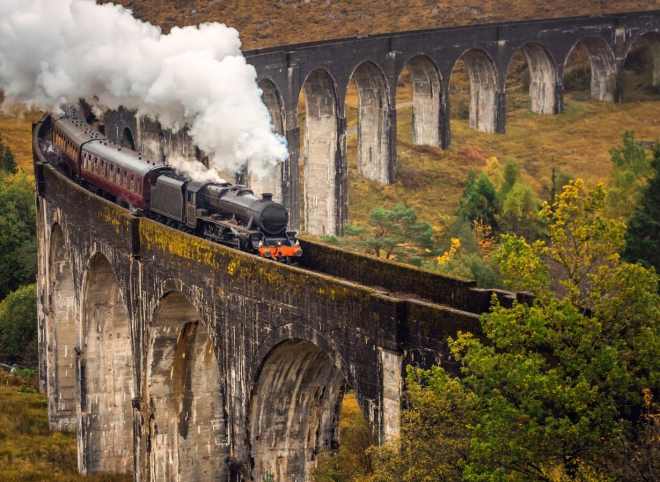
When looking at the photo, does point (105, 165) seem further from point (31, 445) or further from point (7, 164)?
point (7, 164)

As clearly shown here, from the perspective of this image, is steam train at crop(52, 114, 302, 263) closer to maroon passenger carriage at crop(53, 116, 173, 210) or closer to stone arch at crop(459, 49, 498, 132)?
maroon passenger carriage at crop(53, 116, 173, 210)

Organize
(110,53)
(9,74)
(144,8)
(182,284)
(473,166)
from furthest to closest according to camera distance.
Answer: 1. (144,8)
2. (473,166)
3. (9,74)
4. (110,53)
5. (182,284)

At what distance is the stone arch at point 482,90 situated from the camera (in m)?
71.9

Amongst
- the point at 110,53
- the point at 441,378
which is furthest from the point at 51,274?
the point at 441,378

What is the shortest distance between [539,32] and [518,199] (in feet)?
74.6

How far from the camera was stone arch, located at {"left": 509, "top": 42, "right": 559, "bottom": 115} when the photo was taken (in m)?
76.2

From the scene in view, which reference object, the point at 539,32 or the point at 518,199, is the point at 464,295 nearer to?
the point at 518,199

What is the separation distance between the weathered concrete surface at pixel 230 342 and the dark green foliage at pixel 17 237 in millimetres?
20343

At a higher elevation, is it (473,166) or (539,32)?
(539,32)

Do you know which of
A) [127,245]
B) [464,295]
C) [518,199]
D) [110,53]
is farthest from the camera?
[518,199]

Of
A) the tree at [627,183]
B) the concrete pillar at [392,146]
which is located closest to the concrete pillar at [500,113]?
the concrete pillar at [392,146]

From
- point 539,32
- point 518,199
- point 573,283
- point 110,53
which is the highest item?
point 539,32

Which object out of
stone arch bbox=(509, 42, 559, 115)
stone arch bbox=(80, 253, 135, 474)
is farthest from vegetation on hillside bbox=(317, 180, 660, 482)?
stone arch bbox=(509, 42, 559, 115)

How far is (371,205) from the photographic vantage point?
202 feet
